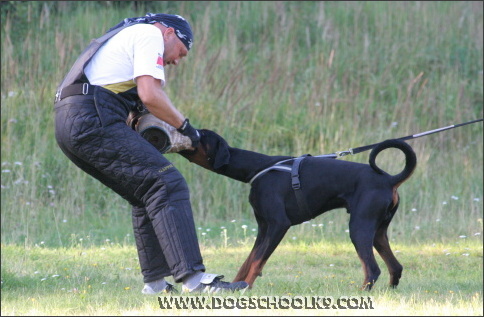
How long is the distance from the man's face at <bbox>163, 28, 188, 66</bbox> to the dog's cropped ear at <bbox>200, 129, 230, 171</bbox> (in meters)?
0.77

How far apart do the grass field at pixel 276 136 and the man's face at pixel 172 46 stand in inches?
61.3

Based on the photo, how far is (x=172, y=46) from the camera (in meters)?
4.90

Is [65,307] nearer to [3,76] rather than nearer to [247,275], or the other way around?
[247,275]

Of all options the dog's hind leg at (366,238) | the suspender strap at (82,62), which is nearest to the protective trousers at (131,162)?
the suspender strap at (82,62)

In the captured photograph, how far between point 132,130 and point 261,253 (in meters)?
1.27

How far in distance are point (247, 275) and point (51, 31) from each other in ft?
26.7

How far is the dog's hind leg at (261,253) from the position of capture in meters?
5.26

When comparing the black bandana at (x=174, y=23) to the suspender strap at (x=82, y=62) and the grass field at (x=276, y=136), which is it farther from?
the grass field at (x=276, y=136)

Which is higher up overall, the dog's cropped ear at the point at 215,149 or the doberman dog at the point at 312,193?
the dog's cropped ear at the point at 215,149

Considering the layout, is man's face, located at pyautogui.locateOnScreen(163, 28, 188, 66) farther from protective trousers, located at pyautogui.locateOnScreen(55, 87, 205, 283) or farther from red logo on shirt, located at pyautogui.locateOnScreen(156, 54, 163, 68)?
protective trousers, located at pyautogui.locateOnScreen(55, 87, 205, 283)

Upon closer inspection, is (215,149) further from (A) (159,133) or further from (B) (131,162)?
(B) (131,162)

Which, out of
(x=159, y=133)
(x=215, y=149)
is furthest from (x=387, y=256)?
(x=159, y=133)

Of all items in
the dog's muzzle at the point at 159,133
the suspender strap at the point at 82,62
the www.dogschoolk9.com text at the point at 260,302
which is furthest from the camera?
the dog's muzzle at the point at 159,133

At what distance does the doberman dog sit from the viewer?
17.3 feet
